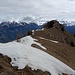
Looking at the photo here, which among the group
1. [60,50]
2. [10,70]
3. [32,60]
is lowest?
[60,50]

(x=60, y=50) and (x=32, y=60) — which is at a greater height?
(x=32, y=60)

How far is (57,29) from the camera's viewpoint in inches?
5153

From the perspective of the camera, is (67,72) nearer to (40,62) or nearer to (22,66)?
(40,62)

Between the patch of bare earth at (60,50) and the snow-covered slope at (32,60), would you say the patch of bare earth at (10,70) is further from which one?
the patch of bare earth at (60,50)

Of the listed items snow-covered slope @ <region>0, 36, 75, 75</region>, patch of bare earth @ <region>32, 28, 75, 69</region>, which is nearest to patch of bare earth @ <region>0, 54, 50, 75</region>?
snow-covered slope @ <region>0, 36, 75, 75</region>

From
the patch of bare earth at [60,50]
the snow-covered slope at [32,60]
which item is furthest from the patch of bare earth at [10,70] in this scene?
the patch of bare earth at [60,50]

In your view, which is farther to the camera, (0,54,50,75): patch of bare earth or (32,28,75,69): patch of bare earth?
(32,28,75,69): patch of bare earth

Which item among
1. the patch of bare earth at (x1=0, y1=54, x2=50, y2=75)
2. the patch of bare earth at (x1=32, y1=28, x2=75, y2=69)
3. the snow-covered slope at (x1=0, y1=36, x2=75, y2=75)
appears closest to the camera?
the patch of bare earth at (x1=0, y1=54, x2=50, y2=75)

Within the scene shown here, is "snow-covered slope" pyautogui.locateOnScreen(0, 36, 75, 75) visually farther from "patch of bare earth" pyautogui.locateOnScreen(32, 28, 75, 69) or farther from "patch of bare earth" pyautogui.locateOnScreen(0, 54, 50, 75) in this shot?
"patch of bare earth" pyautogui.locateOnScreen(32, 28, 75, 69)

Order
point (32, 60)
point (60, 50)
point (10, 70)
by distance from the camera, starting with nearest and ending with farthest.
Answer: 1. point (10, 70)
2. point (32, 60)
3. point (60, 50)

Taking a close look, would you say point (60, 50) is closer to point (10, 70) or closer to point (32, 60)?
point (32, 60)

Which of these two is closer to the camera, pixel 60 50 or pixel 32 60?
pixel 32 60

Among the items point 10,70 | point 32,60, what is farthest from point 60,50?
point 10,70

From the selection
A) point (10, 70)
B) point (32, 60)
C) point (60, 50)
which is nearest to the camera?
point (10, 70)
